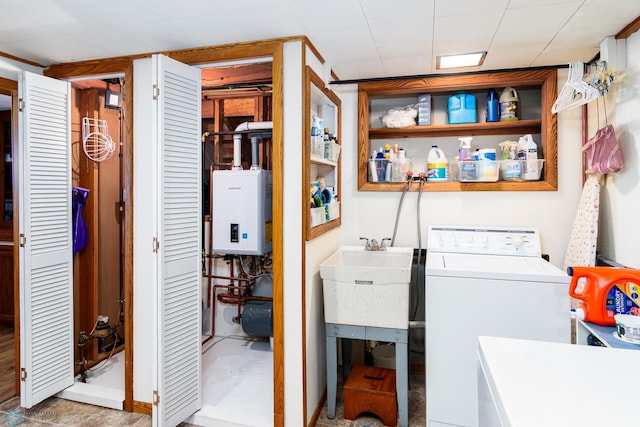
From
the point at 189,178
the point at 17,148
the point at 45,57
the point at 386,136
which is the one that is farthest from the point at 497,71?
the point at 17,148

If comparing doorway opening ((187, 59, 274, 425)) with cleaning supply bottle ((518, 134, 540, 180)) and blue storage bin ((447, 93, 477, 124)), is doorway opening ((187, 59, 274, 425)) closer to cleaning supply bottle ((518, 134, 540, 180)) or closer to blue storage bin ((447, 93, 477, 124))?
blue storage bin ((447, 93, 477, 124))

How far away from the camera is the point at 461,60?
8.24 feet

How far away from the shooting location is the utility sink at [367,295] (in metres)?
2.28

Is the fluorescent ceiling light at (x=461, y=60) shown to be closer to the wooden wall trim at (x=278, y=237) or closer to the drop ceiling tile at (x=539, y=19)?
the drop ceiling tile at (x=539, y=19)

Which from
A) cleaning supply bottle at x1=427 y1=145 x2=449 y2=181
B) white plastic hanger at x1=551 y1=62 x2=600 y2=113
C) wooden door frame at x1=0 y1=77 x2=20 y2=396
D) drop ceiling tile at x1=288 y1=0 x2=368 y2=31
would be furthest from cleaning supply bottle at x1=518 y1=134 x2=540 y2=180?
wooden door frame at x1=0 y1=77 x2=20 y2=396

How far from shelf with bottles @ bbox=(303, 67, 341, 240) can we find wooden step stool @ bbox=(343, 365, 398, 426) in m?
0.98

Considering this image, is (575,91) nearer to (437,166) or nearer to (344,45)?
(437,166)

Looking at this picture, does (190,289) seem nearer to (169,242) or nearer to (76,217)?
(169,242)

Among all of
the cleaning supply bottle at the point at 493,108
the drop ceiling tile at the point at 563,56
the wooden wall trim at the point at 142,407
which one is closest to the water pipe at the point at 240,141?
the cleaning supply bottle at the point at 493,108

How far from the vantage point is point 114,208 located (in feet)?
10.8

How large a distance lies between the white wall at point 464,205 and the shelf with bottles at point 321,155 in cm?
13

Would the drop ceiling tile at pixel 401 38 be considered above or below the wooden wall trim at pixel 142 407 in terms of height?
above

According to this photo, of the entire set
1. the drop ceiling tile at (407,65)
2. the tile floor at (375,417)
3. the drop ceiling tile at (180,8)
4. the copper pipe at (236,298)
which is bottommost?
the tile floor at (375,417)

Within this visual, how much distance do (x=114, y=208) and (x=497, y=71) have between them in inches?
123
